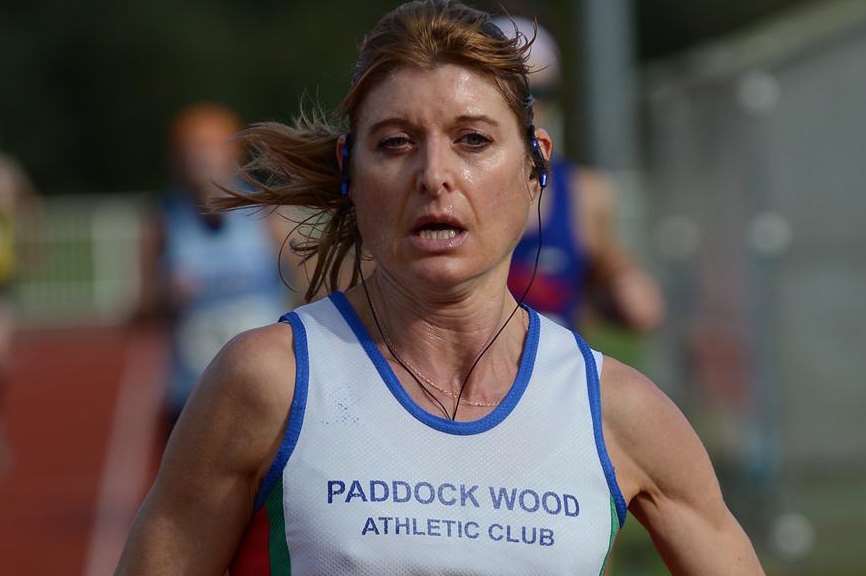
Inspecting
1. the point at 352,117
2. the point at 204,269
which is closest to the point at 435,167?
the point at 352,117

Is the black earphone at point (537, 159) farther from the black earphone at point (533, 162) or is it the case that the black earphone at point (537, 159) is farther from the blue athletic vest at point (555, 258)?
the blue athletic vest at point (555, 258)

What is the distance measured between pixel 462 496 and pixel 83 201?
133 ft

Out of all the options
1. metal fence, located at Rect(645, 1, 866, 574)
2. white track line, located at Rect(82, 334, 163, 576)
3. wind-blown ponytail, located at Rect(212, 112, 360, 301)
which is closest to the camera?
wind-blown ponytail, located at Rect(212, 112, 360, 301)

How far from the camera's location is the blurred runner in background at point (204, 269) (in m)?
7.04

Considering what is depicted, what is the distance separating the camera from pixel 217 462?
8.84ft

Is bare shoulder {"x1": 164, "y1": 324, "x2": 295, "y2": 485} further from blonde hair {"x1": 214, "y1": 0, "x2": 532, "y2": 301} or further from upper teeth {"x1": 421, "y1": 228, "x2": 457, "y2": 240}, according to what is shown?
blonde hair {"x1": 214, "y1": 0, "x2": 532, "y2": 301}

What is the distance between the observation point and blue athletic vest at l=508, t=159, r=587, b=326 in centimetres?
554

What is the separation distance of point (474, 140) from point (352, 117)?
0.76ft

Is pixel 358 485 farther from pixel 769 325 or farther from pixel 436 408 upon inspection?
pixel 769 325

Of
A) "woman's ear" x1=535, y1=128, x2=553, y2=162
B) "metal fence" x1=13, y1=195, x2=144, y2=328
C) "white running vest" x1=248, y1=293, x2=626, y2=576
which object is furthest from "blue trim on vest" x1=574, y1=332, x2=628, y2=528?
"metal fence" x1=13, y1=195, x2=144, y2=328

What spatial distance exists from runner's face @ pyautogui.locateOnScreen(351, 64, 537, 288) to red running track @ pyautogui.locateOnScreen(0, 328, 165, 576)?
16.7 ft

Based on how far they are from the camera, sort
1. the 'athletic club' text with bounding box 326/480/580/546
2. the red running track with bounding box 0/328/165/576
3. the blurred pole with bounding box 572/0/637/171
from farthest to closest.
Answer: the red running track with bounding box 0/328/165/576 < the blurred pole with bounding box 572/0/637/171 < the 'athletic club' text with bounding box 326/480/580/546

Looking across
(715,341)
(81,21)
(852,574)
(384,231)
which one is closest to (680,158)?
(715,341)

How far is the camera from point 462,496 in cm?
270
